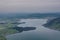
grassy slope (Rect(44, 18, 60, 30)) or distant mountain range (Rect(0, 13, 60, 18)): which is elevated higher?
distant mountain range (Rect(0, 13, 60, 18))

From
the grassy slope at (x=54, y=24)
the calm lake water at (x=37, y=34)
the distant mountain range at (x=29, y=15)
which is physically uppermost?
the distant mountain range at (x=29, y=15)

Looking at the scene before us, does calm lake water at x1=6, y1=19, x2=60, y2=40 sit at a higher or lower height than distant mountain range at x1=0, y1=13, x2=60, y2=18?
lower

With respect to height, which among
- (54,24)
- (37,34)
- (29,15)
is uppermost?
(29,15)

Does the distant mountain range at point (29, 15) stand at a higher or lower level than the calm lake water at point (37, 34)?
higher

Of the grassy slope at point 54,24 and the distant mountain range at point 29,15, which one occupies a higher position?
the distant mountain range at point 29,15

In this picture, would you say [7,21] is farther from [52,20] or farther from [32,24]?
[52,20]

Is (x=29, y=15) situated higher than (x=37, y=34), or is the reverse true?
(x=29, y=15)

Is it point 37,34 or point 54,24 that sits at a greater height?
point 54,24

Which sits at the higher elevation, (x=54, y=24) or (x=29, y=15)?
(x=29, y=15)

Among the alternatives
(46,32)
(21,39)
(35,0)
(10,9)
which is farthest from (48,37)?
(10,9)

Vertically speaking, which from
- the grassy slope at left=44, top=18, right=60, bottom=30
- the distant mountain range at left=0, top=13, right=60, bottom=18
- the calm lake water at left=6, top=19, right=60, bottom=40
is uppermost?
the distant mountain range at left=0, top=13, right=60, bottom=18

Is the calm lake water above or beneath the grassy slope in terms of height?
beneath
